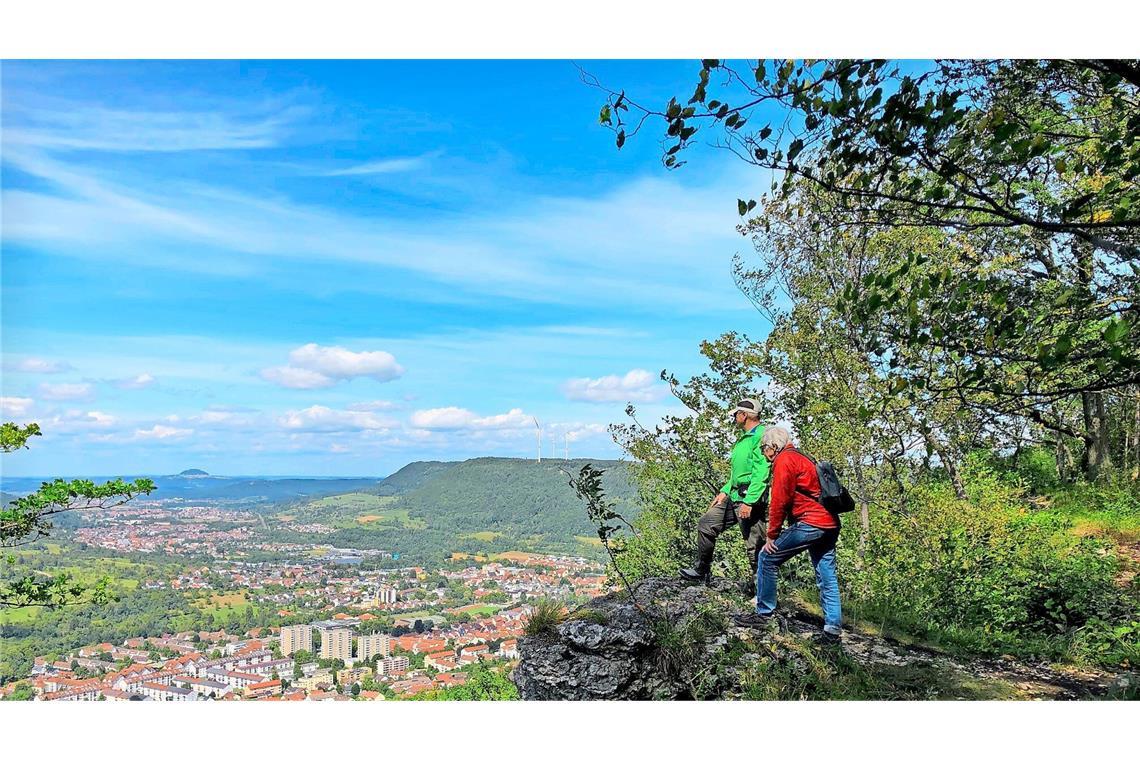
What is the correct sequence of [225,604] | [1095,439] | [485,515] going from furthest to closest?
[485,515] < [225,604] < [1095,439]

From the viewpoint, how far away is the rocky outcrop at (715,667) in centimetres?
323

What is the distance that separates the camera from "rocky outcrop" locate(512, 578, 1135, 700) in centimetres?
323

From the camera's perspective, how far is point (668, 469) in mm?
7230

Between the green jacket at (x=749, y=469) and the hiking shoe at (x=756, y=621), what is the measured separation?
0.58 meters

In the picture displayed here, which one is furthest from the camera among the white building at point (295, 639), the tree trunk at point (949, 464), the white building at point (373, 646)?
the white building at point (295, 639)

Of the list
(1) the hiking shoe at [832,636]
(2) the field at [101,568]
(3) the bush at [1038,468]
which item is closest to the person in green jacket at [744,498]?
(1) the hiking shoe at [832,636]

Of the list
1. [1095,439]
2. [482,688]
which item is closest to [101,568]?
[482,688]

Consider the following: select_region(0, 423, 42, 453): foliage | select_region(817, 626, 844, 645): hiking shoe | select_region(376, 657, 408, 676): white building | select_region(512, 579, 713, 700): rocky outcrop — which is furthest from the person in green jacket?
select_region(0, 423, 42, 453): foliage

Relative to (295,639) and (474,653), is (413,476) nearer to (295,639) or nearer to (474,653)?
(295,639)

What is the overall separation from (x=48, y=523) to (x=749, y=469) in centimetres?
427

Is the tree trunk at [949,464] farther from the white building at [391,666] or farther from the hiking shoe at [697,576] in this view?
the white building at [391,666]

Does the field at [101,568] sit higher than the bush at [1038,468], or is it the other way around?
the bush at [1038,468]

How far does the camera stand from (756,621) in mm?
3643

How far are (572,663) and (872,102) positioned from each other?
2658mm
